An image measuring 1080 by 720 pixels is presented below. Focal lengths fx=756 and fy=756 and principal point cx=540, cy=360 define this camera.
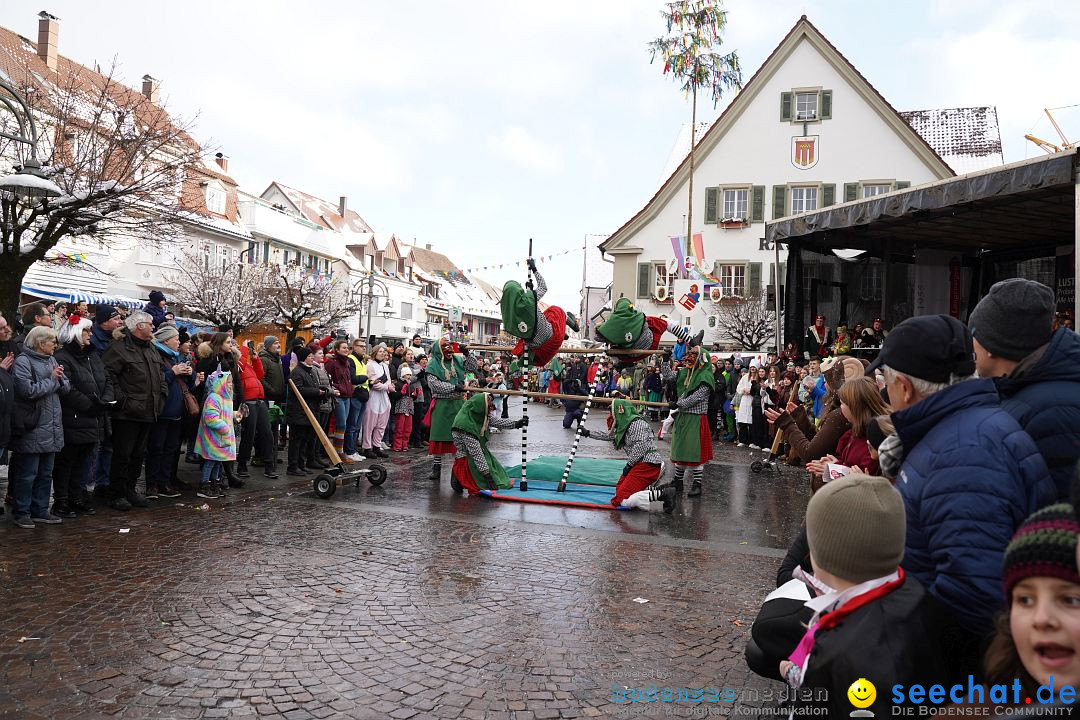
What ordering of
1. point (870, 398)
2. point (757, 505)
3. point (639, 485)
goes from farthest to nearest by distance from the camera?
1. point (757, 505)
2. point (639, 485)
3. point (870, 398)

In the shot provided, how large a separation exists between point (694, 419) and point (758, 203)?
2136 cm

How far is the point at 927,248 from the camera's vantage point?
15.1 meters

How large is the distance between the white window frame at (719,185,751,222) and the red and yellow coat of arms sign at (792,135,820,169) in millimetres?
2079

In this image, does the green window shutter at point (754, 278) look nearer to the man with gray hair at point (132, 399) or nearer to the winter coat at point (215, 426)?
the winter coat at point (215, 426)

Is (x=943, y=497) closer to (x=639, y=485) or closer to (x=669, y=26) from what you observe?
(x=639, y=485)

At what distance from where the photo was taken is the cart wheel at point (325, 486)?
911cm

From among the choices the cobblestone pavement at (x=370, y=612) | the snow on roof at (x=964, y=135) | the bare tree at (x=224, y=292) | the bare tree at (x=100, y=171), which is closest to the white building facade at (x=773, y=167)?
the snow on roof at (x=964, y=135)

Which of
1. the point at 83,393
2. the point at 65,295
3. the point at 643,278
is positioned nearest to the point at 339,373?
the point at 83,393

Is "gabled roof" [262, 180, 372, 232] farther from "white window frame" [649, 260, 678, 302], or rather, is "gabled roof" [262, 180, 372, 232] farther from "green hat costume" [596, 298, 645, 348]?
"green hat costume" [596, 298, 645, 348]

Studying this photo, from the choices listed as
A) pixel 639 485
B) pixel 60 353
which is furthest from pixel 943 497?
pixel 60 353

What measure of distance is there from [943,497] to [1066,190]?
35.6 ft

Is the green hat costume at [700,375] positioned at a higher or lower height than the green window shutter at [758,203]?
lower

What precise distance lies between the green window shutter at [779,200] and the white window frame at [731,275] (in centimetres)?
234

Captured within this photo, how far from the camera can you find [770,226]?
584 inches
